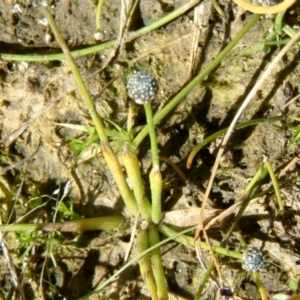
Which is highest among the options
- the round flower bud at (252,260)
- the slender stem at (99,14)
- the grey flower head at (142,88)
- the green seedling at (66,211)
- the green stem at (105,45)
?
the slender stem at (99,14)

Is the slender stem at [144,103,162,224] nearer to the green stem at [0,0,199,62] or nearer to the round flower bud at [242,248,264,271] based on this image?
the round flower bud at [242,248,264,271]

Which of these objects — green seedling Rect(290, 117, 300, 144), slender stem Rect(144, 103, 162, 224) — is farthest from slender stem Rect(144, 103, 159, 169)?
green seedling Rect(290, 117, 300, 144)

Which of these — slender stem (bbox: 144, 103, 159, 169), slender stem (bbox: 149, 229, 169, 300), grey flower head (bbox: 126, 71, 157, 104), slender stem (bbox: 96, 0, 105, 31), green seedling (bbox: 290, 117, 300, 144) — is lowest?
slender stem (bbox: 149, 229, 169, 300)

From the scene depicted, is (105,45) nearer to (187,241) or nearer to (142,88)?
(142,88)

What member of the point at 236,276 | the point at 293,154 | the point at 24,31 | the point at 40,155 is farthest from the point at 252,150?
the point at 24,31

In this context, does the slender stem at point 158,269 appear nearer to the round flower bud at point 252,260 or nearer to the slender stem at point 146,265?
the slender stem at point 146,265

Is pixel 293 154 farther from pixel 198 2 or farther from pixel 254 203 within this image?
pixel 198 2

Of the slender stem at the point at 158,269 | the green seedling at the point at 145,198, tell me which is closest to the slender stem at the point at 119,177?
the green seedling at the point at 145,198

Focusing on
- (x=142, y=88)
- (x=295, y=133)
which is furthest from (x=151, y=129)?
(x=295, y=133)

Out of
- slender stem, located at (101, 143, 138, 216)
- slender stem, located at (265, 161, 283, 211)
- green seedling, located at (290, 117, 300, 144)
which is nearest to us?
slender stem, located at (101, 143, 138, 216)
